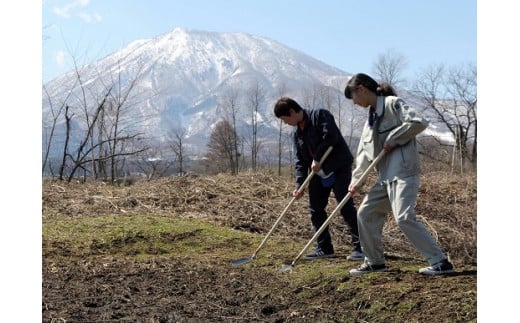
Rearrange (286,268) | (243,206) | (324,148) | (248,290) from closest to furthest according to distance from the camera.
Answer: (248,290) < (286,268) < (324,148) < (243,206)

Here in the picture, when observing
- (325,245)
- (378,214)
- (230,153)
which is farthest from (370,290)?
(230,153)

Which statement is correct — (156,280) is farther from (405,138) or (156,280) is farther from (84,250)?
(405,138)

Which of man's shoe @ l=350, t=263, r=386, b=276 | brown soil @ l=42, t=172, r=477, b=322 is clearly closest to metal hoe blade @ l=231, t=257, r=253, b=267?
brown soil @ l=42, t=172, r=477, b=322

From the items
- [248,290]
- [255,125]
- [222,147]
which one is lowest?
[248,290]

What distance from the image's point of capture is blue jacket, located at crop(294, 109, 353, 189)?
5.77 meters

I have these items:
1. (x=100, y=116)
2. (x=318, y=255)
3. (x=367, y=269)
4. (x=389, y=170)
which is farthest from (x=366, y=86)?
(x=100, y=116)

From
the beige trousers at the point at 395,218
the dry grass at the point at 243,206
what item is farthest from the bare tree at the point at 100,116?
the beige trousers at the point at 395,218

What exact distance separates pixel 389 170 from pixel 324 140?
121cm

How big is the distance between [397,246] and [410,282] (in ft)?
13.8

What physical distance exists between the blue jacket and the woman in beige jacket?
67 cm

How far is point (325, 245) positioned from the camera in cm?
617

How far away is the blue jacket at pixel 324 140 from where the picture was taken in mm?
5773

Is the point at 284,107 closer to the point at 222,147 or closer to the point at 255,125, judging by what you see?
the point at 222,147

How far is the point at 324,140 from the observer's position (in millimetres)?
5781
